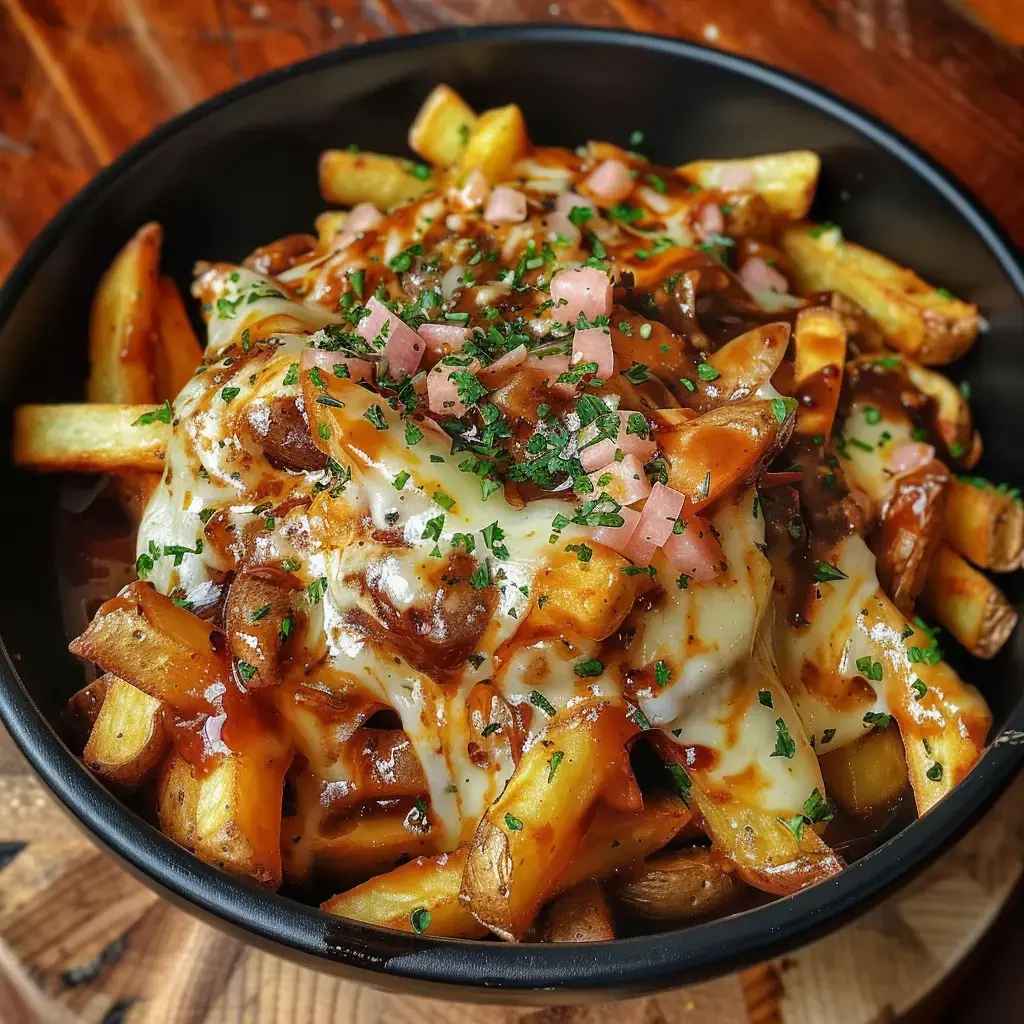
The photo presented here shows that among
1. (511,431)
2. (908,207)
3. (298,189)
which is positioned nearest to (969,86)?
(908,207)

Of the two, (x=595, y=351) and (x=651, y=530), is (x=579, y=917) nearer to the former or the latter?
(x=651, y=530)

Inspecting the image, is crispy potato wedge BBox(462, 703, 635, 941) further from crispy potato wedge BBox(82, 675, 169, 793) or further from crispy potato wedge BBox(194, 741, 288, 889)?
crispy potato wedge BBox(82, 675, 169, 793)

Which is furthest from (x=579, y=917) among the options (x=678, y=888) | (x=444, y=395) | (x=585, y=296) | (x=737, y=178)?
(x=737, y=178)

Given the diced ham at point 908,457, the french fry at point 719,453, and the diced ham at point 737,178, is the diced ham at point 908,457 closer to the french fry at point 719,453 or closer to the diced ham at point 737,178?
the french fry at point 719,453

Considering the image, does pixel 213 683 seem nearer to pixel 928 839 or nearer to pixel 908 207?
pixel 928 839

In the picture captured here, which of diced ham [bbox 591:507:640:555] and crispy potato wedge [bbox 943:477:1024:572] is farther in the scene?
crispy potato wedge [bbox 943:477:1024:572]

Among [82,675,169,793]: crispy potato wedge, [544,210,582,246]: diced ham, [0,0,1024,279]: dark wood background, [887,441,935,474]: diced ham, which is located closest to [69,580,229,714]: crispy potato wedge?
[82,675,169,793]: crispy potato wedge
